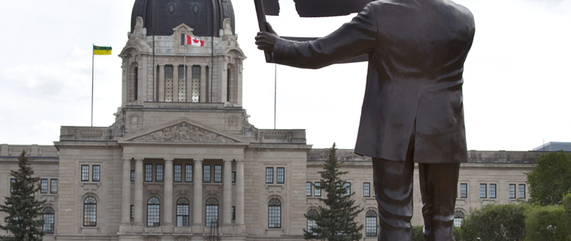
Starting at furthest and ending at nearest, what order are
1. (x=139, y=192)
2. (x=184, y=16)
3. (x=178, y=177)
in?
(x=184, y=16) < (x=178, y=177) < (x=139, y=192)

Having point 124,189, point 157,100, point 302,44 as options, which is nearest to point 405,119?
point 302,44

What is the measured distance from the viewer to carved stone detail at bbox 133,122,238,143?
298 ft

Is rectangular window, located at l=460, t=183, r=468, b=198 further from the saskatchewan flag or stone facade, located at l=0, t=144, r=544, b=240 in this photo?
the saskatchewan flag

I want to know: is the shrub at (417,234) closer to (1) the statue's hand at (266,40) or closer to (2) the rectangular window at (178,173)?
(2) the rectangular window at (178,173)

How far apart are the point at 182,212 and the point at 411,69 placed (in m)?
84.0

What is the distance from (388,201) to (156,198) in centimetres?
8402

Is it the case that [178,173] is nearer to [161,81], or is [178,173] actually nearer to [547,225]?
[161,81]

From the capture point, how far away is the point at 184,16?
104 meters

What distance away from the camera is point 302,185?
3686 inches

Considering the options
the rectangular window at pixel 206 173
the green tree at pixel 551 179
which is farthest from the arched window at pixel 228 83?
the green tree at pixel 551 179

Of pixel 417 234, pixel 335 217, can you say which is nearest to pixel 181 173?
pixel 335 217

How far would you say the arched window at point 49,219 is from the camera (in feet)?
318

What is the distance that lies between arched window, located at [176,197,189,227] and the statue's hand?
8287cm

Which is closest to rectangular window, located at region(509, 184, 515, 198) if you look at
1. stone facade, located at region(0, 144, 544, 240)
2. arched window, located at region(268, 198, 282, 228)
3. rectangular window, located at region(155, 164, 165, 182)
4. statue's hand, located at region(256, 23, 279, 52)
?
stone facade, located at region(0, 144, 544, 240)
